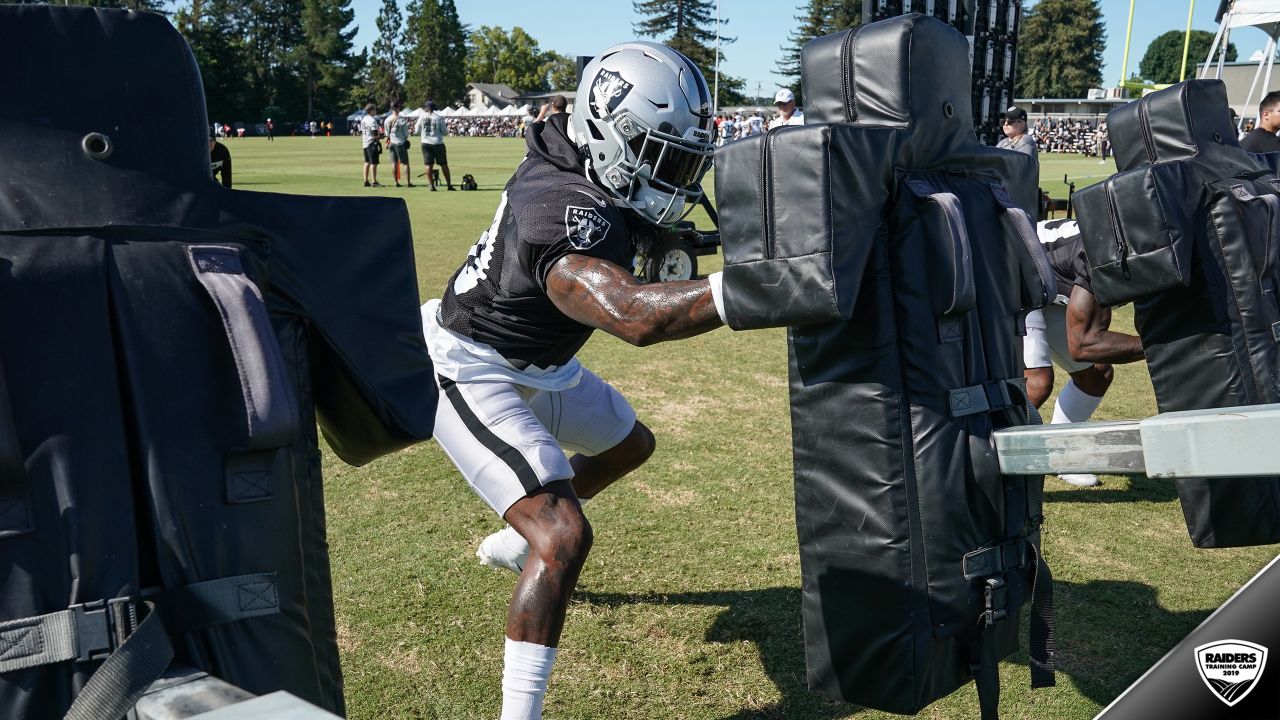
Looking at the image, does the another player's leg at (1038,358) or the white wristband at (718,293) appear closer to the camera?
the white wristband at (718,293)

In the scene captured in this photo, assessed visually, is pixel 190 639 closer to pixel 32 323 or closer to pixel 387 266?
pixel 32 323

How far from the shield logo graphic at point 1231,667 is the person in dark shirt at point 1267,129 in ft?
30.1

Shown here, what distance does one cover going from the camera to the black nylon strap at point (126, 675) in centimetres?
117

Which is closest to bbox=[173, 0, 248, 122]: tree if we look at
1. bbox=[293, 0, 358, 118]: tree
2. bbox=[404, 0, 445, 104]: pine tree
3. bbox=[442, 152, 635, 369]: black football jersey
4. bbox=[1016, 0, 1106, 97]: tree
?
bbox=[293, 0, 358, 118]: tree

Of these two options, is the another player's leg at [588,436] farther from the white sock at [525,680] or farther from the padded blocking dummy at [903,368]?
the padded blocking dummy at [903,368]

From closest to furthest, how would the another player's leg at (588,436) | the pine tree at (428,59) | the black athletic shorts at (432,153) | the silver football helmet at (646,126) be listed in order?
1. the silver football helmet at (646,126)
2. the another player's leg at (588,436)
3. the black athletic shorts at (432,153)
4. the pine tree at (428,59)

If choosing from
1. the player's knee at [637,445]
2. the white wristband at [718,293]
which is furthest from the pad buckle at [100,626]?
the player's knee at [637,445]

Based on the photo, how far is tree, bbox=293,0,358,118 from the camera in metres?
99.2

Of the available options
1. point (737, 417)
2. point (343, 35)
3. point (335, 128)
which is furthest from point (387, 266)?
point (343, 35)

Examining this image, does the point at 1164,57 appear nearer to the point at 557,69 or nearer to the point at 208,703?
the point at 557,69

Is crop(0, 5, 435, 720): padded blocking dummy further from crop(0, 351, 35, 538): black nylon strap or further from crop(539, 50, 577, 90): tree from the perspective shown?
crop(539, 50, 577, 90): tree

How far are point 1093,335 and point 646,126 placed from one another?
3.35 metres

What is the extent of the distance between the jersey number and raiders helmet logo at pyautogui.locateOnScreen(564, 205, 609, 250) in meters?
0.46

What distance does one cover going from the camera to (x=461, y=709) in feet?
11.1
